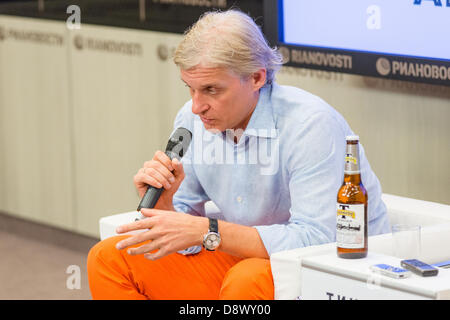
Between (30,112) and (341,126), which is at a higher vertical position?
(341,126)

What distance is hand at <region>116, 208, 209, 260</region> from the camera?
2.23 meters

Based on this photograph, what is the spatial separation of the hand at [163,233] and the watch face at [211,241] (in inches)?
0.5

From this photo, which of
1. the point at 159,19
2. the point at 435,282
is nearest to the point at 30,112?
the point at 159,19

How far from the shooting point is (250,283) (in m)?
2.19

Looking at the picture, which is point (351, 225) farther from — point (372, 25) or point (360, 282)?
point (372, 25)

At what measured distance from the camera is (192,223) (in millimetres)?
2273

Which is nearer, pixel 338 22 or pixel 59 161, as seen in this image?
pixel 338 22

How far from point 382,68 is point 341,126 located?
73 cm

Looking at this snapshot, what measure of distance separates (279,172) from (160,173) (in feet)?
1.16

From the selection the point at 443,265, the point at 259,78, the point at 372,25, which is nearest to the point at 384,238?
the point at 443,265

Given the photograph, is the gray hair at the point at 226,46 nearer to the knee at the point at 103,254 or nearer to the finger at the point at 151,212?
the finger at the point at 151,212

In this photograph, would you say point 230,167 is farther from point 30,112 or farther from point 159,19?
point 30,112

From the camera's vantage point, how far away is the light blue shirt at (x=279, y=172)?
229 centimetres

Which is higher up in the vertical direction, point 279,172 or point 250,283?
point 279,172
